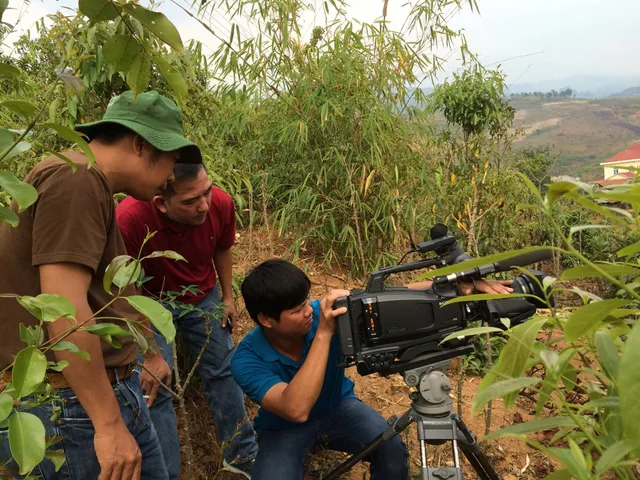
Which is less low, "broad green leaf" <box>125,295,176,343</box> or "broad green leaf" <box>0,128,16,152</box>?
"broad green leaf" <box>0,128,16,152</box>

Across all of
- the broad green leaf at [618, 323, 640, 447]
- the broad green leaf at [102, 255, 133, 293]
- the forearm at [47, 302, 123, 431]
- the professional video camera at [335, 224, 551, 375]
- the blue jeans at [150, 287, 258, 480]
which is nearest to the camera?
the broad green leaf at [618, 323, 640, 447]

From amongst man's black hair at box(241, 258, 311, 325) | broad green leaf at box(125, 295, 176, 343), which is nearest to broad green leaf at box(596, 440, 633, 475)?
broad green leaf at box(125, 295, 176, 343)

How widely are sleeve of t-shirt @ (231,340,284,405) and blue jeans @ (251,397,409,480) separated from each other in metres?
0.19

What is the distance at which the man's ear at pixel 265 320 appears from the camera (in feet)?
5.08

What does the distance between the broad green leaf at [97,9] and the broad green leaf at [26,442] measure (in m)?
0.36

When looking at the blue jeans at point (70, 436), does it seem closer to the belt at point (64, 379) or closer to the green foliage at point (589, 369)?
the belt at point (64, 379)

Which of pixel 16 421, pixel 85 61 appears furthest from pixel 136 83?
pixel 85 61

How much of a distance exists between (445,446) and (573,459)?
6.56ft

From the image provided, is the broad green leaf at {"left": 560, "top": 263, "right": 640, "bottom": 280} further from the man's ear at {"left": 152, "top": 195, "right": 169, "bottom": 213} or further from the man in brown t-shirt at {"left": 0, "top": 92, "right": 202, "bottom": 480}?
the man's ear at {"left": 152, "top": 195, "right": 169, "bottom": 213}

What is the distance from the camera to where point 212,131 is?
9.39ft

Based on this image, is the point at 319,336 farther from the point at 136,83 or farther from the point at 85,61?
the point at 85,61

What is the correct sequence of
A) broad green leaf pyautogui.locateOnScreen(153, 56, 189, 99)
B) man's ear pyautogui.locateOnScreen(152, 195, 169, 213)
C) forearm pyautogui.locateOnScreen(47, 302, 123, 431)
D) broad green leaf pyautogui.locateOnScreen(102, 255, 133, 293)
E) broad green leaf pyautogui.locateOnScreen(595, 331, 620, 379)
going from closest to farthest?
broad green leaf pyautogui.locateOnScreen(595, 331, 620, 379) < broad green leaf pyautogui.locateOnScreen(153, 56, 189, 99) < broad green leaf pyautogui.locateOnScreen(102, 255, 133, 293) < forearm pyautogui.locateOnScreen(47, 302, 123, 431) < man's ear pyautogui.locateOnScreen(152, 195, 169, 213)

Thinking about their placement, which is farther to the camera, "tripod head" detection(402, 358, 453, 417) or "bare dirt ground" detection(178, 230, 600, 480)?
"bare dirt ground" detection(178, 230, 600, 480)

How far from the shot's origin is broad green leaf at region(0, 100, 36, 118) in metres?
0.45
